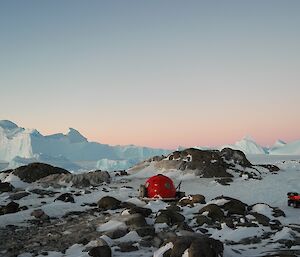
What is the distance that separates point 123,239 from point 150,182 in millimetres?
10400

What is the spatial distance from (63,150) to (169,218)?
140m

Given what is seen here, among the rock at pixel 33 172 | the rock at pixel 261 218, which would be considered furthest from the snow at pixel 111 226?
the rock at pixel 33 172

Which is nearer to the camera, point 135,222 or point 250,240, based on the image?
point 250,240

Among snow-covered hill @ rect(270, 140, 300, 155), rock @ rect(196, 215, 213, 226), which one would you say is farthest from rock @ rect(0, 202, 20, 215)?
snow-covered hill @ rect(270, 140, 300, 155)

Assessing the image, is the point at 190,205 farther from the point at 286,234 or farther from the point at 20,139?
the point at 20,139

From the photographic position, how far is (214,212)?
1590 cm

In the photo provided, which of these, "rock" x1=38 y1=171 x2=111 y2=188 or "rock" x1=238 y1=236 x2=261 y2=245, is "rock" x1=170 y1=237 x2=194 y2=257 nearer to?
"rock" x1=238 y1=236 x2=261 y2=245

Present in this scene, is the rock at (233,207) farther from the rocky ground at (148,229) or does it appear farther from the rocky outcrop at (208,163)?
the rocky outcrop at (208,163)

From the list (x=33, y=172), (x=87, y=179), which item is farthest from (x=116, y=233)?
(x=33, y=172)

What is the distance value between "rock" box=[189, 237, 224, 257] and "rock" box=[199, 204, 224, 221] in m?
5.89

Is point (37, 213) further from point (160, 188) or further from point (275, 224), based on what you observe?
point (275, 224)

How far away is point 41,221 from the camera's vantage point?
1680cm

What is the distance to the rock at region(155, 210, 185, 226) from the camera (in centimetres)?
1455

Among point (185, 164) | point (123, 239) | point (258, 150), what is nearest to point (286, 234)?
point (123, 239)
